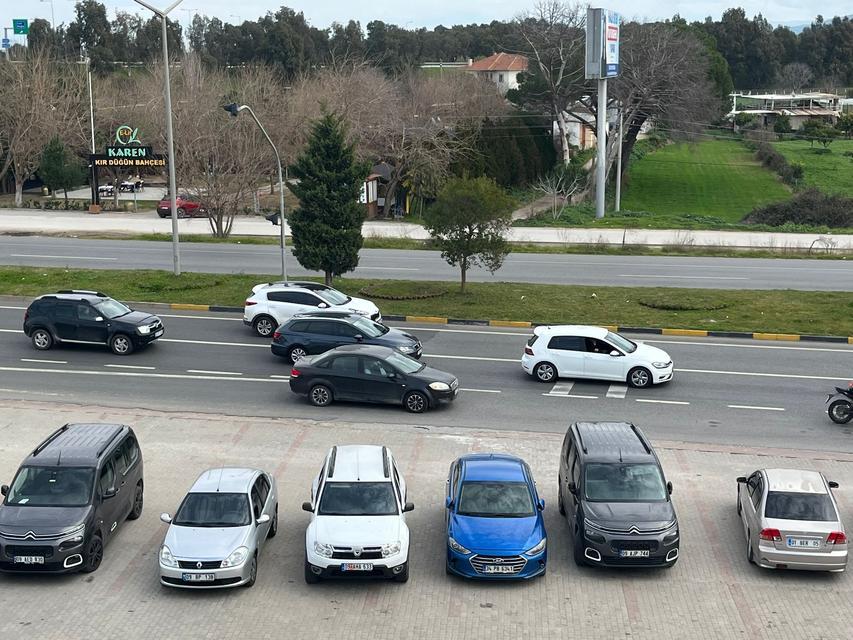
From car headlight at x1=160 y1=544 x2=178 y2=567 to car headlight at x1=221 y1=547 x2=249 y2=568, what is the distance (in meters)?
0.65

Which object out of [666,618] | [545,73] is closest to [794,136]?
[545,73]

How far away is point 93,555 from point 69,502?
83 centimetres

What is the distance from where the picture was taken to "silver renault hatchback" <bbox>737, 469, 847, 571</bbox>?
43.3ft

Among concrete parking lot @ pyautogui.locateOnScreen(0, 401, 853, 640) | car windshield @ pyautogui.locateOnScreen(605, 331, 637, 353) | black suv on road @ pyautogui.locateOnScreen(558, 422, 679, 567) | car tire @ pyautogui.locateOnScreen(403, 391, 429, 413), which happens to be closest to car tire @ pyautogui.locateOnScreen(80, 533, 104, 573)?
concrete parking lot @ pyautogui.locateOnScreen(0, 401, 853, 640)

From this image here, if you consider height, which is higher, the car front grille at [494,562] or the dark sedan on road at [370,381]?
the dark sedan on road at [370,381]

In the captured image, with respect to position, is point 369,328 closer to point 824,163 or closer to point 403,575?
point 403,575

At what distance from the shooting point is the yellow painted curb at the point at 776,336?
27.6m

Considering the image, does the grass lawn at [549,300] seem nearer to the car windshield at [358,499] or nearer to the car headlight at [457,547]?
the car windshield at [358,499]

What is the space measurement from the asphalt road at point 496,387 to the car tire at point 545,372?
0.27 m

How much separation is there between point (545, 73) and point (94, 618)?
6354 centimetres

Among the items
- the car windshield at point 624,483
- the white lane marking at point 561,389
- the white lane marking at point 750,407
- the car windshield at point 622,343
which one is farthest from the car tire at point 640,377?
the car windshield at point 624,483

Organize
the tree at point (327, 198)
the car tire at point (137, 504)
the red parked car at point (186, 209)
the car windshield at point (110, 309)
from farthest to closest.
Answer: the red parked car at point (186, 209) → the tree at point (327, 198) → the car windshield at point (110, 309) → the car tire at point (137, 504)

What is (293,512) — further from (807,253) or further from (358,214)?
(807,253)

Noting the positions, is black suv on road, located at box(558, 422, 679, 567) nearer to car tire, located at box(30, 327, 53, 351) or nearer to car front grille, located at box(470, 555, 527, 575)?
car front grille, located at box(470, 555, 527, 575)
